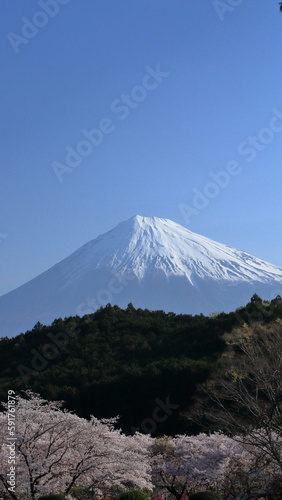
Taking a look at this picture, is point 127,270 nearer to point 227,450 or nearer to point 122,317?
point 122,317

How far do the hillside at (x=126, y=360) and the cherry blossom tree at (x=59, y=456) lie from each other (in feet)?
35.1

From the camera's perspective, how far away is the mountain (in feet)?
512

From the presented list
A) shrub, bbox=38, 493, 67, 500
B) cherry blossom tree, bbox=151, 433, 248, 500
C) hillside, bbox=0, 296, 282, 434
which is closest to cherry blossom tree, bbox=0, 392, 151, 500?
shrub, bbox=38, 493, 67, 500

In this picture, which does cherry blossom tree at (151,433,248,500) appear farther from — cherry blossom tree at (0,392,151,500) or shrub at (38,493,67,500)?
shrub at (38,493,67,500)

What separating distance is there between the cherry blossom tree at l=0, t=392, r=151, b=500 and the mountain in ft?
402

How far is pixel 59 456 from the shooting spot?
1756 cm

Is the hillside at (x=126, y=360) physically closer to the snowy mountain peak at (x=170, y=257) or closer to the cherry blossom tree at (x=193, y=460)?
the cherry blossom tree at (x=193, y=460)

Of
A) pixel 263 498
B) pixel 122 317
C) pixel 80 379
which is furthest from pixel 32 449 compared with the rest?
pixel 122 317

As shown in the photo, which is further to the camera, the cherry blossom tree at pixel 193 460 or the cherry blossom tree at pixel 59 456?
the cherry blossom tree at pixel 193 460

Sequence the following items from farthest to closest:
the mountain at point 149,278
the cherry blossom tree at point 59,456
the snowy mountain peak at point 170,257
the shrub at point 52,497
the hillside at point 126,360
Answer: the snowy mountain peak at point 170,257 → the mountain at point 149,278 → the hillside at point 126,360 → the cherry blossom tree at point 59,456 → the shrub at point 52,497

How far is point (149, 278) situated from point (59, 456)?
146387 millimetres

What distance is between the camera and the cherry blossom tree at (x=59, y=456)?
17109 millimetres

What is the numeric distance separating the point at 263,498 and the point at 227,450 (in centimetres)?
194

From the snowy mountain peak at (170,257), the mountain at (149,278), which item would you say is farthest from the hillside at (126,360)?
the snowy mountain peak at (170,257)
